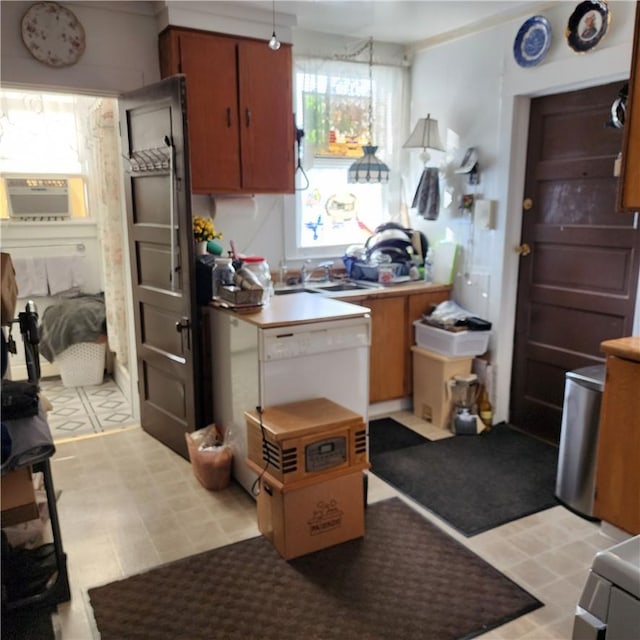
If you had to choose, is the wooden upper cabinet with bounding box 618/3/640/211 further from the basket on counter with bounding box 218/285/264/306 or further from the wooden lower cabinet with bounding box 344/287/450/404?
the wooden lower cabinet with bounding box 344/287/450/404

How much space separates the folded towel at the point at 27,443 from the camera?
167cm

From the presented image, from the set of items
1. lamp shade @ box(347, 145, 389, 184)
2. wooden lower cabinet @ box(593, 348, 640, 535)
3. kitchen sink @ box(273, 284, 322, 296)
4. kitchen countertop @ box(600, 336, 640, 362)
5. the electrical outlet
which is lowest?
wooden lower cabinet @ box(593, 348, 640, 535)

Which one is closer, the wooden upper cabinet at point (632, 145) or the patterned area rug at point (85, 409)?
the wooden upper cabinet at point (632, 145)

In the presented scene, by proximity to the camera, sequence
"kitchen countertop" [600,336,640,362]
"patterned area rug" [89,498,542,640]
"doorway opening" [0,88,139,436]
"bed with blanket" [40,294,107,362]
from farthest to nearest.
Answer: "bed with blanket" [40,294,107,362] < "doorway opening" [0,88,139,436] < "kitchen countertop" [600,336,640,362] < "patterned area rug" [89,498,542,640]

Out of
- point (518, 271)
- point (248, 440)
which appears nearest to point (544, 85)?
point (518, 271)

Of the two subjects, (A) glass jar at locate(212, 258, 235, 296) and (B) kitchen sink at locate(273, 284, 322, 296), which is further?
(B) kitchen sink at locate(273, 284, 322, 296)

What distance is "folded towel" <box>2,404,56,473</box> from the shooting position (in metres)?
1.67

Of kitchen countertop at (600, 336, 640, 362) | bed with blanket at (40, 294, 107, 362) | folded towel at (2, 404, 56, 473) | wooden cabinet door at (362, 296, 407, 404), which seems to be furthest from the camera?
bed with blanket at (40, 294, 107, 362)

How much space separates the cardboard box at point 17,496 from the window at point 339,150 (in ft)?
8.26

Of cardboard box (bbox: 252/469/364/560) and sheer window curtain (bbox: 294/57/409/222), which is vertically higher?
sheer window curtain (bbox: 294/57/409/222)

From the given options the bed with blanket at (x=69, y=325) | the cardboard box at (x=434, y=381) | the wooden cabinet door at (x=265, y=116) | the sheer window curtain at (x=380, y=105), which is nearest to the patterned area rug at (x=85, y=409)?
the bed with blanket at (x=69, y=325)

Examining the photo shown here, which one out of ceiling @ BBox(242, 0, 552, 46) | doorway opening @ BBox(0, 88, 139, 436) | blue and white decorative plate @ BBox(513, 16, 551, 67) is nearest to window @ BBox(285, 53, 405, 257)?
ceiling @ BBox(242, 0, 552, 46)

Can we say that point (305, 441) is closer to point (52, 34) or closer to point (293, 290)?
point (293, 290)

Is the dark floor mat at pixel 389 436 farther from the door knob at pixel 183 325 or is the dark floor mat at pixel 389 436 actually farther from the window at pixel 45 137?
the window at pixel 45 137
